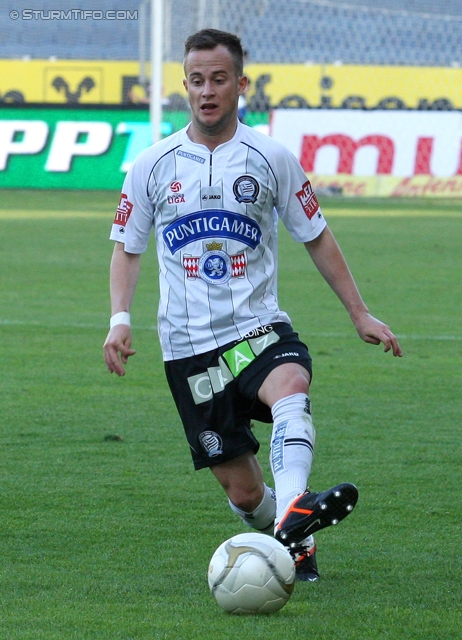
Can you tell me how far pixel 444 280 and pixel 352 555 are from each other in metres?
8.51

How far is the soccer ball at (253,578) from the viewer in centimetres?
348

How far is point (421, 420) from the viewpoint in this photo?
6562mm

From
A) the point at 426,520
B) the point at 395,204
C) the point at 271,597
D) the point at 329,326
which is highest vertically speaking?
the point at 271,597

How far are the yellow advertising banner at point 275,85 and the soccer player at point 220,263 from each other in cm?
1900

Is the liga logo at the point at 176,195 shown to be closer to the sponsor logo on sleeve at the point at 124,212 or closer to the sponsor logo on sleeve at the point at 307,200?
the sponsor logo on sleeve at the point at 124,212

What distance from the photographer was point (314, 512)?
3.46 meters

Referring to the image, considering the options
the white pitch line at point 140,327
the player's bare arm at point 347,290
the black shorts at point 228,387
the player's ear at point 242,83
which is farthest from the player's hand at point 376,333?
the white pitch line at point 140,327

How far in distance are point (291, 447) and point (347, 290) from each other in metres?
0.64

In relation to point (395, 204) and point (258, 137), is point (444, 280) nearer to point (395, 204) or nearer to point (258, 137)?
point (258, 137)

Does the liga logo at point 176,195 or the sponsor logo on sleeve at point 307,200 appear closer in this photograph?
the liga logo at point 176,195

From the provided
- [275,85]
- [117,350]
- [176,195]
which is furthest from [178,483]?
[275,85]

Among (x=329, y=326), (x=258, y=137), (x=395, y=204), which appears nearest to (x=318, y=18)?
(x=395, y=204)

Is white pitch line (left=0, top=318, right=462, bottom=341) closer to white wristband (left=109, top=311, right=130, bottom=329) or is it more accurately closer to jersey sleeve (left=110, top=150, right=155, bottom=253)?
jersey sleeve (left=110, top=150, right=155, bottom=253)

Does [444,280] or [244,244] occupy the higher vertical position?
[244,244]
